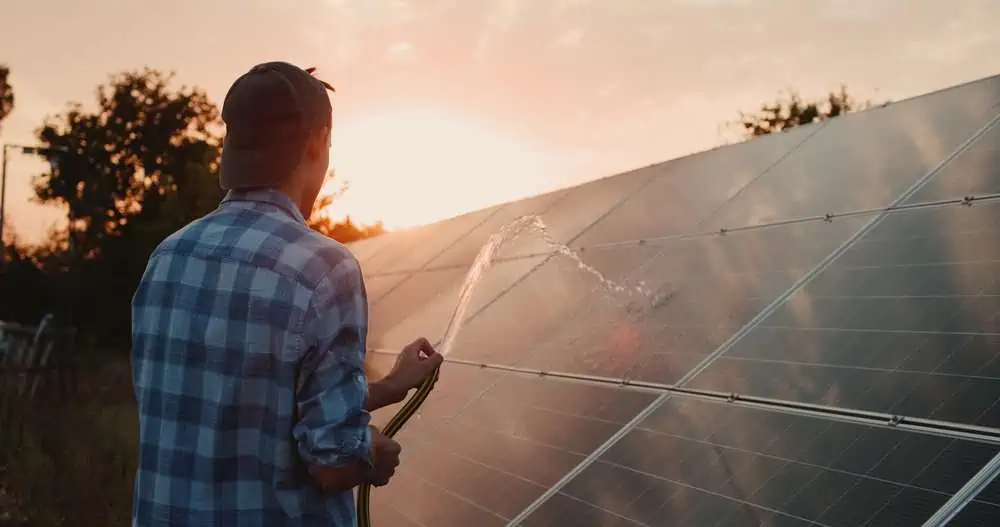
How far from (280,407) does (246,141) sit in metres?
0.78

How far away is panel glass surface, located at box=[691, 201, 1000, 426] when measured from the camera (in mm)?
4188

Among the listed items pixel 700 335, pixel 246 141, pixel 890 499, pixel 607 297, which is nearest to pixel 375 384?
pixel 246 141

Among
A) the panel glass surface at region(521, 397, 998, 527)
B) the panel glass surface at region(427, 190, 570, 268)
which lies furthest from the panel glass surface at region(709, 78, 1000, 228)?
the panel glass surface at region(427, 190, 570, 268)

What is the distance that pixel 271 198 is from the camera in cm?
270

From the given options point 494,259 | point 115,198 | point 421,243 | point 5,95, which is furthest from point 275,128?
point 5,95

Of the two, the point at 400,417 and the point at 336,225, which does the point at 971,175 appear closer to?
the point at 400,417

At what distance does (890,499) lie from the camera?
3.63 metres

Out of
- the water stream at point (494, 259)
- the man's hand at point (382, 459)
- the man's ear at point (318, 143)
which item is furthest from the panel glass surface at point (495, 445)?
the man's ear at point (318, 143)

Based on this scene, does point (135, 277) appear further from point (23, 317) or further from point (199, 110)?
point (199, 110)

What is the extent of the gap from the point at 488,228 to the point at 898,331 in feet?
25.5

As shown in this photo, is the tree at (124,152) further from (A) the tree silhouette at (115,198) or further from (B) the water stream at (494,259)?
(B) the water stream at (494,259)

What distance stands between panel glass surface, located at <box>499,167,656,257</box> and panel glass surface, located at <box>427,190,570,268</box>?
399mm

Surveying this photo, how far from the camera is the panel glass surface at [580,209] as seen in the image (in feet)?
31.4

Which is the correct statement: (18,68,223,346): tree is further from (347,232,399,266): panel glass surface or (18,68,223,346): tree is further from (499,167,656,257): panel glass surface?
(499,167,656,257): panel glass surface
